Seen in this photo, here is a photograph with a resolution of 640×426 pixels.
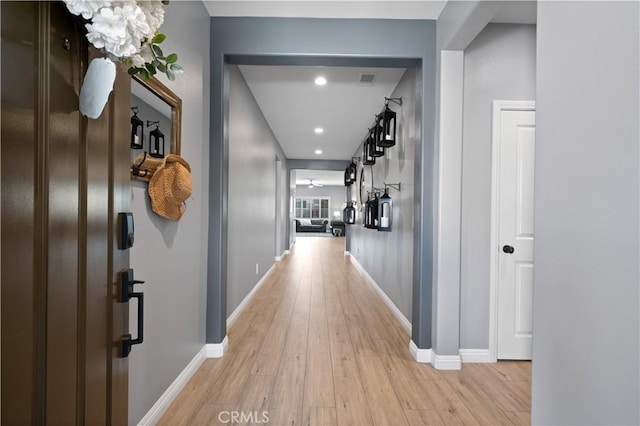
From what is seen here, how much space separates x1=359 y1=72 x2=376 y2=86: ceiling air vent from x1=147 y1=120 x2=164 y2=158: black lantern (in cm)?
238

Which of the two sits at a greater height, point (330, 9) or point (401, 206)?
point (330, 9)

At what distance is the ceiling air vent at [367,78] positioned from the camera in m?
3.36

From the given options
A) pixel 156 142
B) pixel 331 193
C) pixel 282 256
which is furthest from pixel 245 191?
pixel 331 193

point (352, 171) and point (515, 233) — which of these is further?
point (352, 171)

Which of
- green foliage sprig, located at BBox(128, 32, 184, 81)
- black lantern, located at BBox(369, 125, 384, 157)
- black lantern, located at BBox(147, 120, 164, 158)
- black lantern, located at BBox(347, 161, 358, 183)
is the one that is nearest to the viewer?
green foliage sprig, located at BBox(128, 32, 184, 81)

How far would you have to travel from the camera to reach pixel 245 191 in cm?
369

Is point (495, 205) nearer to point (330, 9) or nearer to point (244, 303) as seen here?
point (330, 9)

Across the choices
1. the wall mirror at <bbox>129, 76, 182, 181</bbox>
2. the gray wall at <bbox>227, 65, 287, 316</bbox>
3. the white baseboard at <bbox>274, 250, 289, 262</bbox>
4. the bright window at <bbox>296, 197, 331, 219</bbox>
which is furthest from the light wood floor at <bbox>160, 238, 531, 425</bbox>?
the bright window at <bbox>296, 197, 331, 219</bbox>

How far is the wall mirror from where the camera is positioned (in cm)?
145

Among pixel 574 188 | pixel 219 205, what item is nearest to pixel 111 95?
pixel 574 188

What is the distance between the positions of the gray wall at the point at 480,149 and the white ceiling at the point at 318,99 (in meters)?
0.97

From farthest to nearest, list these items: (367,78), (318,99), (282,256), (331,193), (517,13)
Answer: (331,193)
(282,256)
(318,99)
(367,78)
(517,13)

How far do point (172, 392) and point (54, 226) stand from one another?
159 cm

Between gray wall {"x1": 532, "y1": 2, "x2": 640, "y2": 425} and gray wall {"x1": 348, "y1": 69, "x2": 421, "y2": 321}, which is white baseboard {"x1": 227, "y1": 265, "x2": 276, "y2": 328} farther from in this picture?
gray wall {"x1": 532, "y1": 2, "x2": 640, "y2": 425}
